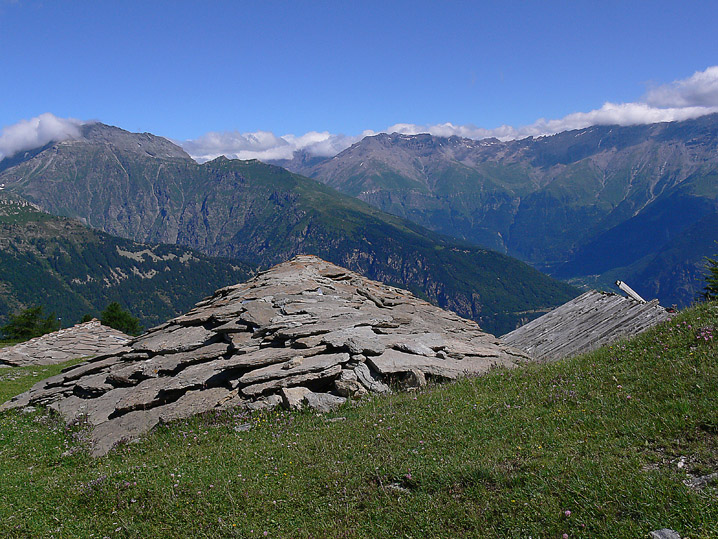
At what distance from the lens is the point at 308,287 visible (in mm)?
32688

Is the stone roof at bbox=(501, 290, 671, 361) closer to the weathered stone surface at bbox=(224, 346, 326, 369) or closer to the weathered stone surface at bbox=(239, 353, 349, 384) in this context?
the weathered stone surface at bbox=(239, 353, 349, 384)

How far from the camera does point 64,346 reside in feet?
159

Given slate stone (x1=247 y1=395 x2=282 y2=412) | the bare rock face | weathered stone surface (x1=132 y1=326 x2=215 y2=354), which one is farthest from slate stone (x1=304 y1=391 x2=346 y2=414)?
weathered stone surface (x1=132 y1=326 x2=215 y2=354)

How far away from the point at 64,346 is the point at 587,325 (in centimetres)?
4666

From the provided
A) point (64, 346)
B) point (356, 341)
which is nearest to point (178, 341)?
point (356, 341)

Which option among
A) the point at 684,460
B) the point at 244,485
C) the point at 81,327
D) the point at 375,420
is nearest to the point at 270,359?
the point at 375,420

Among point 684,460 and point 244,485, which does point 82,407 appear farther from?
point 684,460

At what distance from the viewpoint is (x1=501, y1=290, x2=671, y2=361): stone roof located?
71.7ft

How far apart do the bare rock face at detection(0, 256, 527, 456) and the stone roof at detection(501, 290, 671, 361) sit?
9.47ft

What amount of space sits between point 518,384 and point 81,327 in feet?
184

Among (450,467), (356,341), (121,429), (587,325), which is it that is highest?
(356,341)

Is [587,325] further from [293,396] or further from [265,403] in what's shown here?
[265,403]

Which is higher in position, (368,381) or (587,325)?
(368,381)

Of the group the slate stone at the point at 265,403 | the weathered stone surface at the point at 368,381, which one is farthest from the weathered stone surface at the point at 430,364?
the slate stone at the point at 265,403
